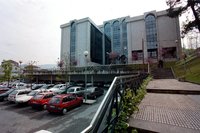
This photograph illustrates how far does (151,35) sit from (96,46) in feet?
77.7

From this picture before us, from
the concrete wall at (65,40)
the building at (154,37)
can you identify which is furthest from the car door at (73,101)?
the concrete wall at (65,40)

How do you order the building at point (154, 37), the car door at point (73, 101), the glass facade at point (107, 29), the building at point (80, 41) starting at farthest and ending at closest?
the glass facade at point (107, 29) → the building at point (80, 41) → the building at point (154, 37) → the car door at point (73, 101)

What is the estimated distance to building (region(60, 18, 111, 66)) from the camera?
49.3m

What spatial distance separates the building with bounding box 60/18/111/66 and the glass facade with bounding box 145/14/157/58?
851 inches

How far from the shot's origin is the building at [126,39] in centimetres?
4000

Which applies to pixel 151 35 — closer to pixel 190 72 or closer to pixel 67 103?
pixel 190 72

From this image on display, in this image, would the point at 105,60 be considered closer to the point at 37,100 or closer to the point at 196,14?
the point at 196,14

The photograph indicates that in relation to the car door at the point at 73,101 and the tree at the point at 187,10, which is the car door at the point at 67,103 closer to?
the car door at the point at 73,101

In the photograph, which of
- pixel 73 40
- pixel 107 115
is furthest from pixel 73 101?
pixel 73 40

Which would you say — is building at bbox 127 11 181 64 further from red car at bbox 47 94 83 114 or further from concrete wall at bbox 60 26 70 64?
red car at bbox 47 94 83 114

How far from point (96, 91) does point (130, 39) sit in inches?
1274

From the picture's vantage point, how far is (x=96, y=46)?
56375mm

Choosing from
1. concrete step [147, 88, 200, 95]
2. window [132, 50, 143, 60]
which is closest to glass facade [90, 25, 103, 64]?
window [132, 50, 143, 60]

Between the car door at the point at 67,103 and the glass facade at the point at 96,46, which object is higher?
the glass facade at the point at 96,46
